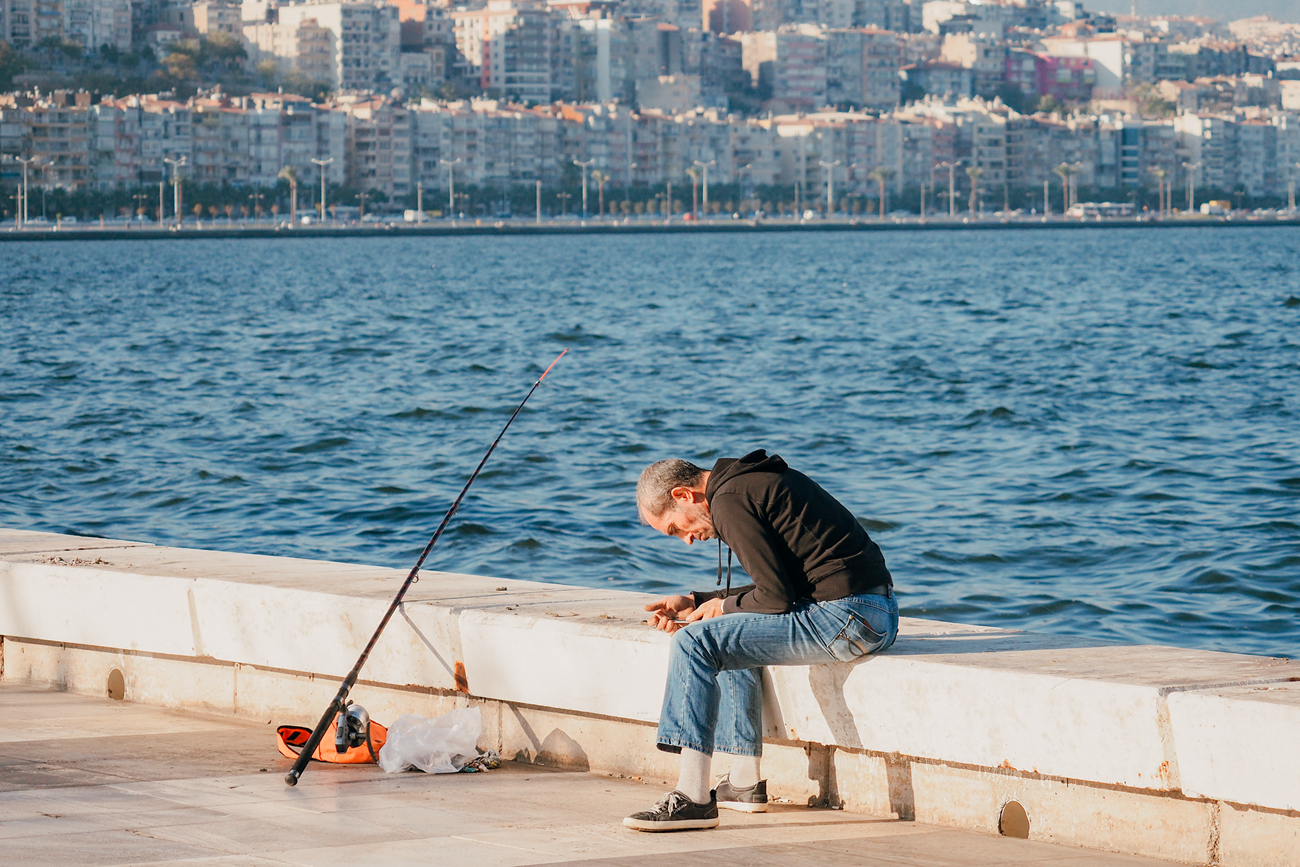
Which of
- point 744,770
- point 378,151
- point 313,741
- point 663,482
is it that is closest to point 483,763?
point 313,741

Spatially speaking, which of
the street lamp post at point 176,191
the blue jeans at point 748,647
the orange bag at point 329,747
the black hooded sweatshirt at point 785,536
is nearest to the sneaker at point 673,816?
the blue jeans at point 748,647

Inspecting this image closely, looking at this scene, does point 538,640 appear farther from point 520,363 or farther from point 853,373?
point 520,363

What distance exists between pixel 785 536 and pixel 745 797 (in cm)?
74

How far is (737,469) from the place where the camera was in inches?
196

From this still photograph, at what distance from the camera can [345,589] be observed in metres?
6.17

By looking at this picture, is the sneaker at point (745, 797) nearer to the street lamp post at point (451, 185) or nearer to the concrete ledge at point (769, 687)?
the concrete ledge at point (769, 687)

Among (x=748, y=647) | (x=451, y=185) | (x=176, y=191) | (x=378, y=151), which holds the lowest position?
(x=748, y=647)

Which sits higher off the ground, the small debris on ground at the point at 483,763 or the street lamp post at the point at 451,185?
the street lamp post at the point at 451,185

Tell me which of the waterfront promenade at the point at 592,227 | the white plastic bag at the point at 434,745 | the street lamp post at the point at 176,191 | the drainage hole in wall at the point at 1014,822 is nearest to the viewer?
the drainage hole in wall at the point at 1014,822

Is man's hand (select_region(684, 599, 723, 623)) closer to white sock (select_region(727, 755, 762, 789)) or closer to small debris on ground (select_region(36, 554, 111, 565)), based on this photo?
white sock (select_region(727, 755, 762, 789))

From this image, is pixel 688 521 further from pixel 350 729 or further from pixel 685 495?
pixel 350 729

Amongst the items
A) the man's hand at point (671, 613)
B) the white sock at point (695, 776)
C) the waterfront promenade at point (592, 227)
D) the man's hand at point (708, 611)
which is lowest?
the white sock at point (695, 776)

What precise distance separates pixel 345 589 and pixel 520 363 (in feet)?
99.0

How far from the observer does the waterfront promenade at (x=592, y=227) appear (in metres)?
140
